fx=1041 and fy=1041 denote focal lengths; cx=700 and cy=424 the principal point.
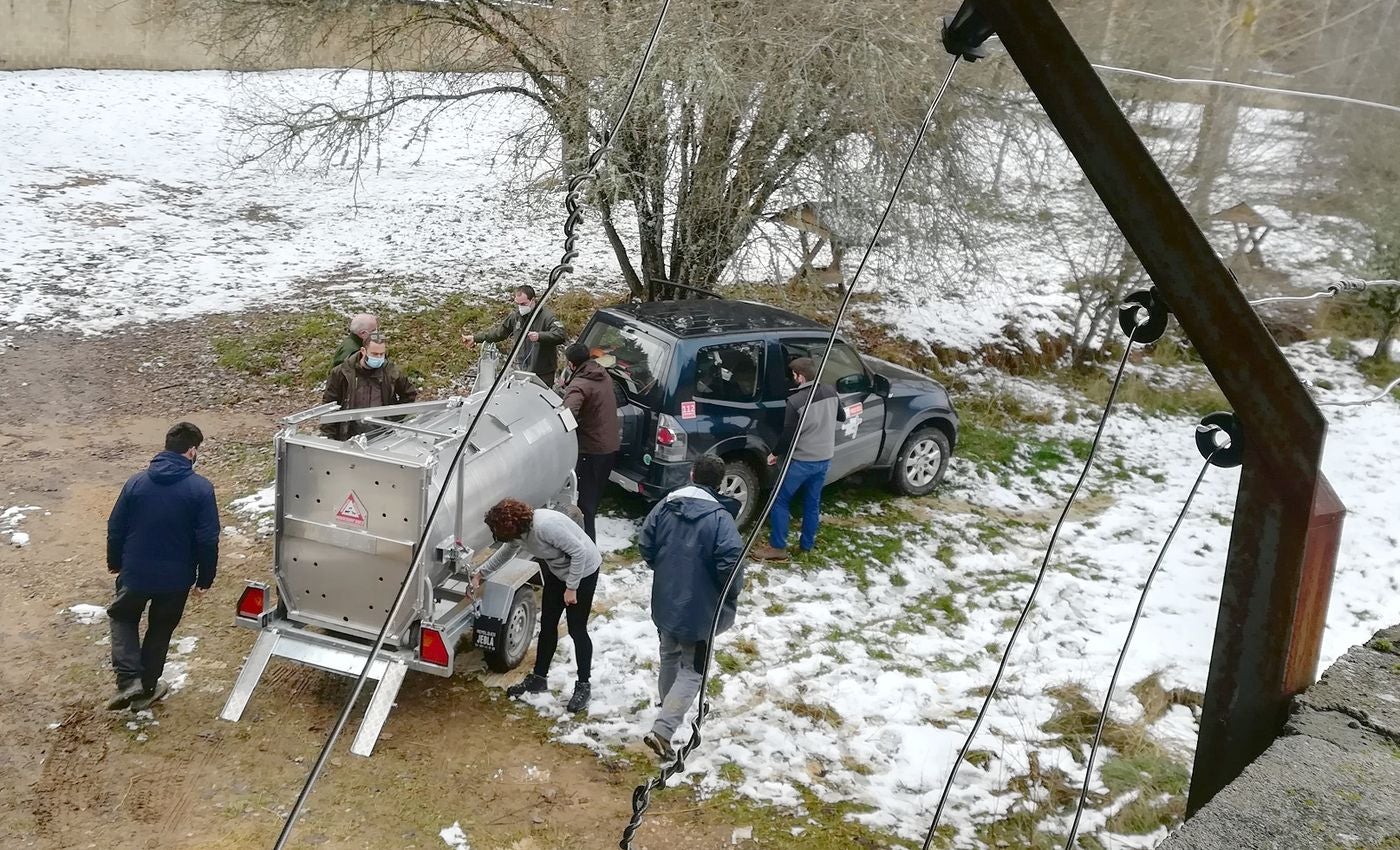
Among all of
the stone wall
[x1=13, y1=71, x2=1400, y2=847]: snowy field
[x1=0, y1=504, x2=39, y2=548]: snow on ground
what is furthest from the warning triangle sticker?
the stone wall

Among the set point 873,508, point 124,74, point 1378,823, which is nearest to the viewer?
point 1378,823

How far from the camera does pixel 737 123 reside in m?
10.5

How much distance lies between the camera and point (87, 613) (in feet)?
22.4

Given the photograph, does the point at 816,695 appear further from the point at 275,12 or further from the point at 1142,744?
the point at 275,12

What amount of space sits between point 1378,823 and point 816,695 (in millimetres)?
4303

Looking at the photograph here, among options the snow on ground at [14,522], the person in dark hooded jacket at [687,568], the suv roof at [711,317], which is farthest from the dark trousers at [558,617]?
the snow on ground at [14,522]

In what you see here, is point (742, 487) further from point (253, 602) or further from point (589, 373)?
point (253, 602)

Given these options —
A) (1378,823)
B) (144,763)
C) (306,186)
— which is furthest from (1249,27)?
(306,186)

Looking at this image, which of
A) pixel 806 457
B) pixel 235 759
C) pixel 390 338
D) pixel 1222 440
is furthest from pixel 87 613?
pixel 1222 440

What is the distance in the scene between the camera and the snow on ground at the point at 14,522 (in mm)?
7637

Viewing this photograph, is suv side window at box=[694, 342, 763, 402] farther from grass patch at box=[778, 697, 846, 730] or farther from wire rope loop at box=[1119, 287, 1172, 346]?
wire rope loop at box=[1119, 287, 1172, 346]

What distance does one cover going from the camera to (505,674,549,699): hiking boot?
6281mm

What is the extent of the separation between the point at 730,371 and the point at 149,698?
4.57m

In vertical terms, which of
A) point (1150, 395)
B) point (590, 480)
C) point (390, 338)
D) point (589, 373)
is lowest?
point (590, 480)
